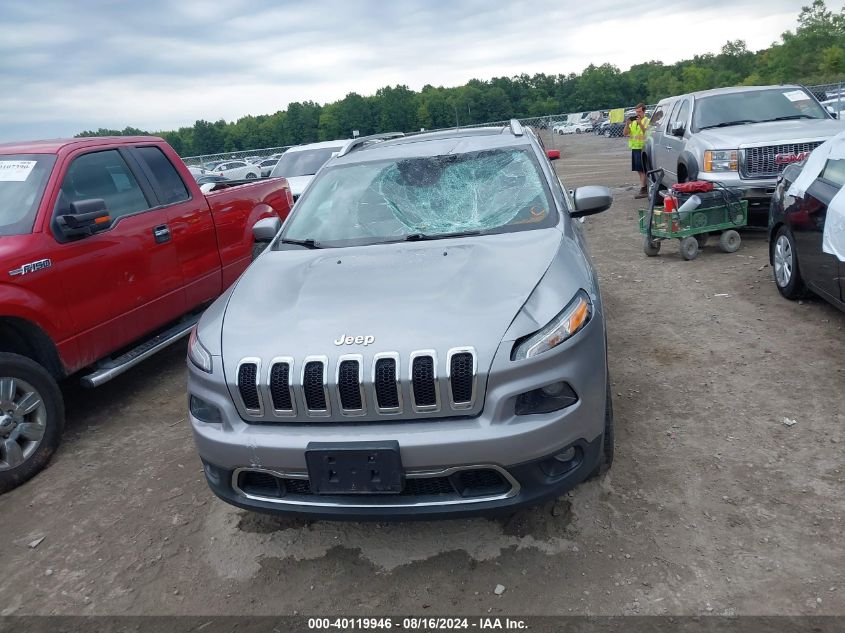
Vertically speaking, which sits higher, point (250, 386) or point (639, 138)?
point (639, 138)

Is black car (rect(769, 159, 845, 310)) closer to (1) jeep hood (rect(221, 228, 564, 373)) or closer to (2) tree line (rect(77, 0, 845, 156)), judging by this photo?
(1) jeep hood (rect(221, 228, 564, 373))

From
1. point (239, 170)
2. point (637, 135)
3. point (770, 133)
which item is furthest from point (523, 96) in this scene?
point (770, 133)

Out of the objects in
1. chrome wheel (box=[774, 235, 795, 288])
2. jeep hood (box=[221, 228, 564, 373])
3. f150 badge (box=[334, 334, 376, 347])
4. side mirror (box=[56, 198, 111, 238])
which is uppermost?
side mirror (box=[56, 198, 111, 238])

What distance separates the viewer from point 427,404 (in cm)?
253

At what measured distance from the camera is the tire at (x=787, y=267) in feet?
18.1

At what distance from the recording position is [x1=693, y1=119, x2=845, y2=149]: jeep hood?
7.72 m

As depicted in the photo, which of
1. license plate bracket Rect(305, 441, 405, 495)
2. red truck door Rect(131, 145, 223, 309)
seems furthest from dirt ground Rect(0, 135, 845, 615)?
red truck door Rect(131, 145, 223, 309)

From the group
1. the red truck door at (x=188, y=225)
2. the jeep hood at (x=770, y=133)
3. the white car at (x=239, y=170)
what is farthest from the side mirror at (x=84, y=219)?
the white car at (x=239, y=170)

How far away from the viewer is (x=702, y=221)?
743 cm

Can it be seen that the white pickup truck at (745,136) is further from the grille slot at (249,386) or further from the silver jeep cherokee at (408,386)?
the grille slot at (249,386)

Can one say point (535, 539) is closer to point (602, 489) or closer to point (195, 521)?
point (602, 489)

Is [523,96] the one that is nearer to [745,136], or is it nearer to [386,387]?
[745,136]

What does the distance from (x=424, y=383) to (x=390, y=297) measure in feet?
1.81

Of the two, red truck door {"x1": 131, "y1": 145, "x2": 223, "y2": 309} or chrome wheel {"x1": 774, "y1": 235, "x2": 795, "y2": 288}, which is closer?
red truck door {"x1": 131, "y1": 145, "x2": 223, "y2": 309}
